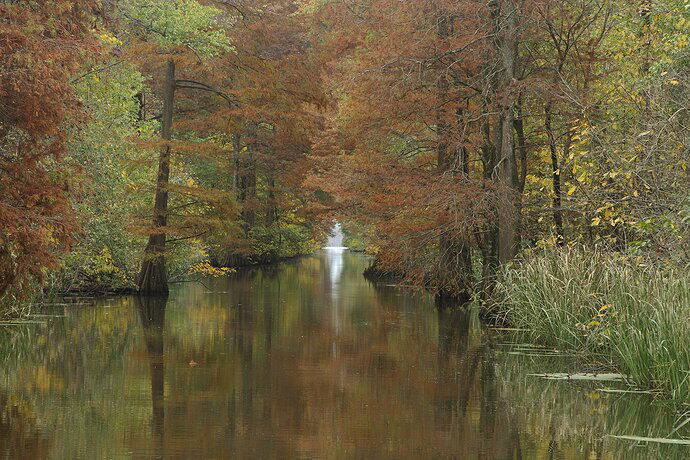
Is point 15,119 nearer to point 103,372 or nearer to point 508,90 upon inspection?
point 103,372

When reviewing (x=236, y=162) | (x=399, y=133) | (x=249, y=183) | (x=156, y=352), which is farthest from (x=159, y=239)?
(x=249, y=183)

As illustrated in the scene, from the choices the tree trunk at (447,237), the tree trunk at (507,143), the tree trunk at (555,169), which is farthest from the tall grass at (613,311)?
the tree trunk at (447,237)

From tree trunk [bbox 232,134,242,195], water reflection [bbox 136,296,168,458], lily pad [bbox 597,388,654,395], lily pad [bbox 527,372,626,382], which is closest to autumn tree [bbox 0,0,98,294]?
water reflection [bbox 136,296,168,458]

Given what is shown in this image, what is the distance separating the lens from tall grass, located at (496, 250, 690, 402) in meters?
9.70

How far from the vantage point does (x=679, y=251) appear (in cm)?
1088

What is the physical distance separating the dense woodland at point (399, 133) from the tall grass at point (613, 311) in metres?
0.40

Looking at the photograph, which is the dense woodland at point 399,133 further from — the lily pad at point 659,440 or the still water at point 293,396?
the lily pad at point 659,440

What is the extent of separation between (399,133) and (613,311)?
484 inches

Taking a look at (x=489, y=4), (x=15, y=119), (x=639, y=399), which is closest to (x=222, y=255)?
(x=489, y=4)

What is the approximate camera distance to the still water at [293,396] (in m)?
7.99

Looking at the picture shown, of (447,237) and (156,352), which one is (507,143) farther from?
(156,352)

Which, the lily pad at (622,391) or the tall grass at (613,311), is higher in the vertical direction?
the tall grass at (613,311)

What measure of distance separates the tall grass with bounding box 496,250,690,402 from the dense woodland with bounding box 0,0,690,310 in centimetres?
40

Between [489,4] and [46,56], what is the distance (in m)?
10.7
